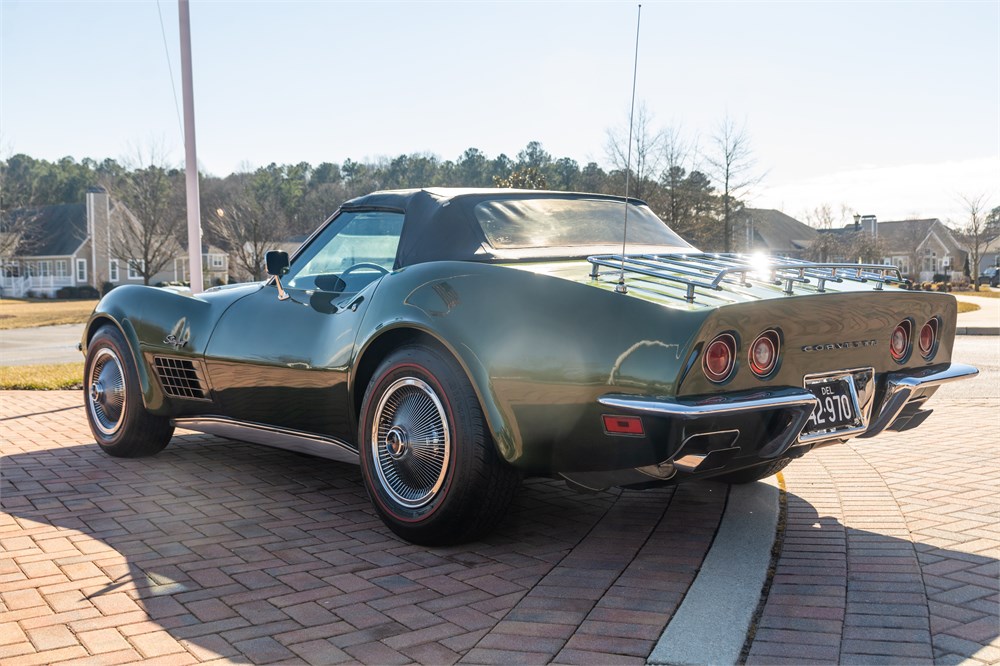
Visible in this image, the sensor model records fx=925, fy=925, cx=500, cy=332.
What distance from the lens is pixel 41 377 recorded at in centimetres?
941

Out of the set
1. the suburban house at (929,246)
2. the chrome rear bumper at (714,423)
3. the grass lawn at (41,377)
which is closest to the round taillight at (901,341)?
the chrome rear bumper at (714,423)

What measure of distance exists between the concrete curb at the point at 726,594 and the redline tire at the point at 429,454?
0.78 meters

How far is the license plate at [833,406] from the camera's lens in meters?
3.26

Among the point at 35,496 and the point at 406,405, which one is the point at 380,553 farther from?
the point at 35,496

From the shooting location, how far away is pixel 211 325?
4676 millimetres

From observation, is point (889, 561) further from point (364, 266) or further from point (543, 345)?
point (364, 266)

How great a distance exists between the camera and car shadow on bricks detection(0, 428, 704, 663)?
8.82ft

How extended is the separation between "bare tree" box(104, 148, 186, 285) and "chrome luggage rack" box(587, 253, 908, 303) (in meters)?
40.4

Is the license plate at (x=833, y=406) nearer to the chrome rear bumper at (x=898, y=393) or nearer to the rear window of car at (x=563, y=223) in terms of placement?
the chrome rear bumper at (x=898, y=393)

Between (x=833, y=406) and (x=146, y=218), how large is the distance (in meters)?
43.7

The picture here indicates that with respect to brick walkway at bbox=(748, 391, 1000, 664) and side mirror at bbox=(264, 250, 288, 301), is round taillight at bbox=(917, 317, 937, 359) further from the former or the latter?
side mirror at bbox=(264, 250, 288, 301)

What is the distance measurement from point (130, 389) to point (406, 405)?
88.3 inches

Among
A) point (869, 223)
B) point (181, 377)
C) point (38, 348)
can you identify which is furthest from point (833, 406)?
point (869, 223)

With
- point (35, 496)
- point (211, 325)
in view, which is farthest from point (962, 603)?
point (35, 496)
